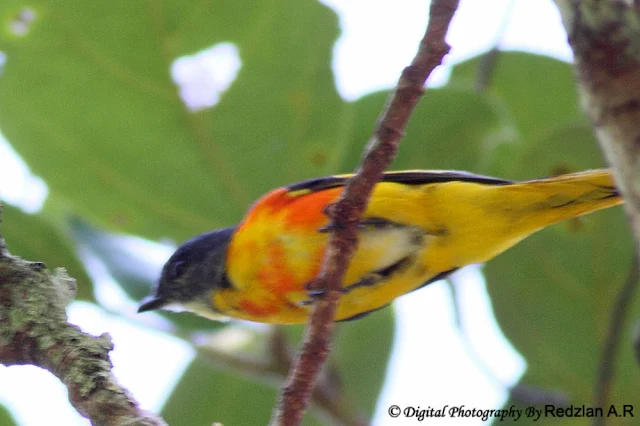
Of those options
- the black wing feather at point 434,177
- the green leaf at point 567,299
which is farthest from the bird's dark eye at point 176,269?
the green leaf at point 567,299

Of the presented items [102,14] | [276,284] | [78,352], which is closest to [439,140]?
[276,284]

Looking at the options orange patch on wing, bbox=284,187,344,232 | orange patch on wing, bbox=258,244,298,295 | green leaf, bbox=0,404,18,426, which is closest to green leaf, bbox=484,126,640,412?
orange patch on wing, bbox=284,187,344,232

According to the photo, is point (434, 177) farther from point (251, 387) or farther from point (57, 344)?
point (57, 344)

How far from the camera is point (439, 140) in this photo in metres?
3.75

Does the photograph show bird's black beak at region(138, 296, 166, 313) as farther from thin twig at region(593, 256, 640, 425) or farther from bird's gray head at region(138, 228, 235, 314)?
thin twig at region(593, 256, 640, 425)

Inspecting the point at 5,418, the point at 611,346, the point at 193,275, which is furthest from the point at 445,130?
the point at 5,418

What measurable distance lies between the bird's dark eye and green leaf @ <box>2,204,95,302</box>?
364 mm

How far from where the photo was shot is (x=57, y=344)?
1782 millimetres

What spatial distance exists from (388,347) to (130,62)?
6.01 feet

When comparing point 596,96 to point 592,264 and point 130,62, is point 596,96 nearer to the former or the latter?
point 592,264

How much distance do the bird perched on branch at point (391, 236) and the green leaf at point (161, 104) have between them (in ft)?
1.57

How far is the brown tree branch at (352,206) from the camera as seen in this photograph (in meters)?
1.79

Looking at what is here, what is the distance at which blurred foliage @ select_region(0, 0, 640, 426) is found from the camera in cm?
Result: 359

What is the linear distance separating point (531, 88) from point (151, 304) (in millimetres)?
2144
